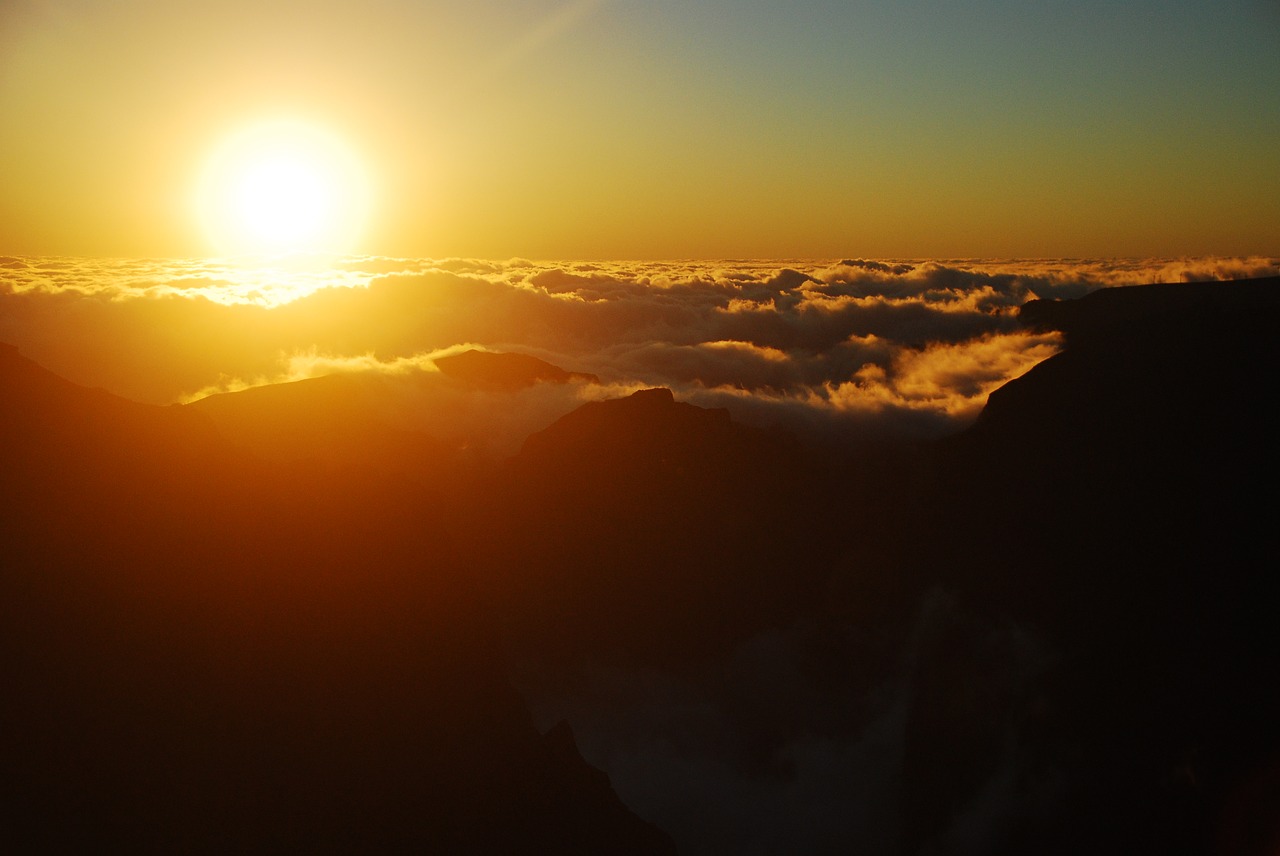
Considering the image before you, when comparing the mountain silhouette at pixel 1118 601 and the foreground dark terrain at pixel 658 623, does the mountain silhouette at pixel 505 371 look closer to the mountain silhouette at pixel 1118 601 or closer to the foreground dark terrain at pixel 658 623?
the foreground dark terrain at pixel 658 623

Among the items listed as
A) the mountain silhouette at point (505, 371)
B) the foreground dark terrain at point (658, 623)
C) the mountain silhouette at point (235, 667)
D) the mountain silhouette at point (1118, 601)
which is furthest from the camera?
the mountain silhouette at point (505, 371)

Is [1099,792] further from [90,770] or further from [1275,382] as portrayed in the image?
[90,770]

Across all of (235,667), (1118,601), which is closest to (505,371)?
(1118,601)

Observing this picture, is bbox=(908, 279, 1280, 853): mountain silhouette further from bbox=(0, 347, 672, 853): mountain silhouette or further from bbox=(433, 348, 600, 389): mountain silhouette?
bbox=(433, 348, 600, 389): mountain silhouette

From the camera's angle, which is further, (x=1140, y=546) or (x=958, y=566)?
(x=958, y=566)

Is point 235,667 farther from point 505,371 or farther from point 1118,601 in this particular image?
point 505,371

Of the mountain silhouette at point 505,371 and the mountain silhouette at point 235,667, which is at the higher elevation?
the mountain silhouette at point 235,667

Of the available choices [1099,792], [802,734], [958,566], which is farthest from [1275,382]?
[802,734]

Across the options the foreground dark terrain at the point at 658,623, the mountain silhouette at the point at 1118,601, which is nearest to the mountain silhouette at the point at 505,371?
the foreground dark terrain at the point at 658,623

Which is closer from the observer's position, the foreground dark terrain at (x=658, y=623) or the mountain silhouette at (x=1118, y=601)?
the foreground dark terrain at (x=658, y=623)

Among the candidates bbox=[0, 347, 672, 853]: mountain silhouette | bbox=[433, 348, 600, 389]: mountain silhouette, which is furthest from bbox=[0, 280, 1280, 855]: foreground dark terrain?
bbox=[433, 348, 600, 389]: mountain silhouette
